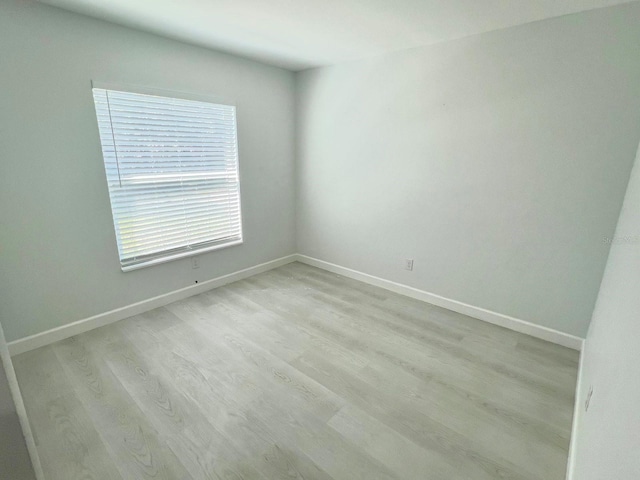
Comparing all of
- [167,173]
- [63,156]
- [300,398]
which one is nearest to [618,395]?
[300,398]

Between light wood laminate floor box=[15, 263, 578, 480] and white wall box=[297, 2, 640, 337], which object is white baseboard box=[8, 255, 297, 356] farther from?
white wall box=[297, 2, 640, 337]

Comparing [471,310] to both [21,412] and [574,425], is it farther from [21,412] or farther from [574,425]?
[21,412]

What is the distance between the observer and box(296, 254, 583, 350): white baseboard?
7.72 feet

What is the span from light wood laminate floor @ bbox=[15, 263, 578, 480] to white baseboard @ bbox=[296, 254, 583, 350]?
0.29ft

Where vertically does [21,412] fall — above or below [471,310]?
above

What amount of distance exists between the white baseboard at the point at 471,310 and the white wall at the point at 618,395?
96cm

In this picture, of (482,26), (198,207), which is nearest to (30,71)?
(198,207)

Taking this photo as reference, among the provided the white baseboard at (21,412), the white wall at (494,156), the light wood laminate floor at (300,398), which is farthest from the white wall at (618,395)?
the white baseboard at (21,412)

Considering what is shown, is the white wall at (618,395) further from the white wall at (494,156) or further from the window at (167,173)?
the window at (167,173)

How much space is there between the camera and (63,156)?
2.17 m

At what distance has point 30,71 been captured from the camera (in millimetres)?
1971

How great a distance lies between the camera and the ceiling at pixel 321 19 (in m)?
1.86

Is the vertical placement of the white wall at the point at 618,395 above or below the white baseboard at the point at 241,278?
above

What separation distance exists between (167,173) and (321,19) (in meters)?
1.78
